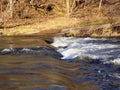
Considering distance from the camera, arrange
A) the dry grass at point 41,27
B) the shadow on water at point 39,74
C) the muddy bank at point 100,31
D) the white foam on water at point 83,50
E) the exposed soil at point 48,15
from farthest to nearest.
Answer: the exposed soil at point 48,15 < the dry grass at point 41,27 < the muddy bank at point 100,31 < the white foam on water at point 83,50 < the shadow on water at point 39,74

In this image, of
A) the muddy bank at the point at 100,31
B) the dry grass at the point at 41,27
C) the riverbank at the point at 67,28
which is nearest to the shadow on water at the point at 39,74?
the muddy bank at the point at 100,31

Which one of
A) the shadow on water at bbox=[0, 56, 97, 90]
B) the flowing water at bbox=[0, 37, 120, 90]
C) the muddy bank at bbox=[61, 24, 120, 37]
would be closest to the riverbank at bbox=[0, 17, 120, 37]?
the muddy bank at bbox=[61, 24, 120, 37]

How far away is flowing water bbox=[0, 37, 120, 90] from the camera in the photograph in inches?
414

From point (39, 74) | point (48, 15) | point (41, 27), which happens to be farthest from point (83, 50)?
point (48, 15)

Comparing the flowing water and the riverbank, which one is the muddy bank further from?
the flowing water

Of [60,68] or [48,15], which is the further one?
[48,15]

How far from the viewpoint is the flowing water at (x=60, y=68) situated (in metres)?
10.5

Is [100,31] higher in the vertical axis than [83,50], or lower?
lower

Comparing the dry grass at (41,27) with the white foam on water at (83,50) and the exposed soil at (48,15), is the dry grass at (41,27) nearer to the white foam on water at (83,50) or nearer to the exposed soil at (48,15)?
the exposed soil at (48,15)

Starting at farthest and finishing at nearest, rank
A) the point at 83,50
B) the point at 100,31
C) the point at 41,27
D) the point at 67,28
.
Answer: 1. the point at 41,27
2. the point at 67,28
3. the point at 100,31
4. the point at 83,50

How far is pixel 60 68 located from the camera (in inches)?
523

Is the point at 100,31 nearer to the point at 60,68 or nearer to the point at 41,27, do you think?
the point at 41,27

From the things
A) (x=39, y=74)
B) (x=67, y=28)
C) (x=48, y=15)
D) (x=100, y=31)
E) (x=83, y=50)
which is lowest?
(x=67, y=28)

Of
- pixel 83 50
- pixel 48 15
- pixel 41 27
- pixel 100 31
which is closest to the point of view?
pixel 83 50
